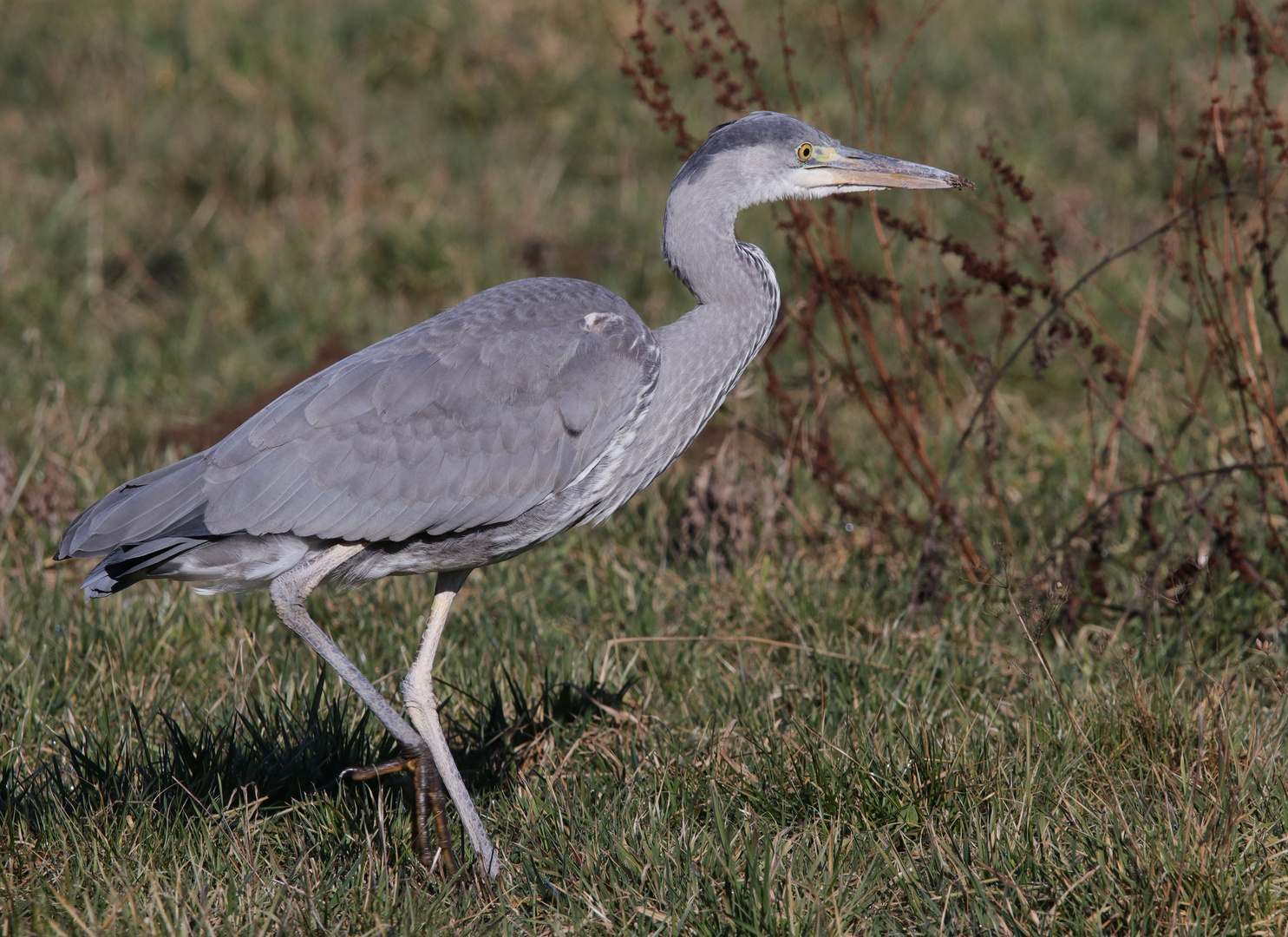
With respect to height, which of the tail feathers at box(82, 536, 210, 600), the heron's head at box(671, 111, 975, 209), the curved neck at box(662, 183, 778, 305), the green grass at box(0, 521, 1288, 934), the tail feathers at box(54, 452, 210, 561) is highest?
the heron's head at box(671, 111, 975, 209)

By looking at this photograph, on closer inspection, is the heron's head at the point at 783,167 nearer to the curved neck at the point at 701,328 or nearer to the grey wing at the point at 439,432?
the curved neck at the point at 701,328

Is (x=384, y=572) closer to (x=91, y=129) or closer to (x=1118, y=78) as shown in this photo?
(x=91, y=129)

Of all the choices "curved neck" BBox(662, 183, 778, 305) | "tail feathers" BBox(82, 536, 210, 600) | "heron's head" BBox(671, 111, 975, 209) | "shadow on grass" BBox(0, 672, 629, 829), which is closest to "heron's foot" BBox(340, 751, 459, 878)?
"shadow on grass" BBox(0, 672, 629, 829)

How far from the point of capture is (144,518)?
145 inches

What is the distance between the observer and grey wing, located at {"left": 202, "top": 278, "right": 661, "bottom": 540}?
375 cm

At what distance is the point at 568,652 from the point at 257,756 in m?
1.09

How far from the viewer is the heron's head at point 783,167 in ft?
13.6

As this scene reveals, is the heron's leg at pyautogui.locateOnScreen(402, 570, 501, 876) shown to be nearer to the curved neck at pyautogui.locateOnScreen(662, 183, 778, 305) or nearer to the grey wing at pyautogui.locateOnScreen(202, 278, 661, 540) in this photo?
the grey wing at pyautogui.locateOnScreen(202, 278, 661, 540)

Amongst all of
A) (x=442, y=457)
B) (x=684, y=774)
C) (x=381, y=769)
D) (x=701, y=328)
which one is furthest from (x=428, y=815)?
(x=701, y=328)

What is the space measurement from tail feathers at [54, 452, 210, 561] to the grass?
57cm

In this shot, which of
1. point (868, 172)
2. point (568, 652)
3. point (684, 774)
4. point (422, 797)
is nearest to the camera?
point (422, 797)

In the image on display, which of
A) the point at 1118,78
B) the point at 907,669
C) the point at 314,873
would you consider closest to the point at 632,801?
the point at 314,873

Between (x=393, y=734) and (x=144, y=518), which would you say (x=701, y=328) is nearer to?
(x=393, y=734)


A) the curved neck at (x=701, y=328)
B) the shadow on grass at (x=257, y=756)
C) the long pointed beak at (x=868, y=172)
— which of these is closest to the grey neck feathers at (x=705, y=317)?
the curved neck at (x=701, y=328)
